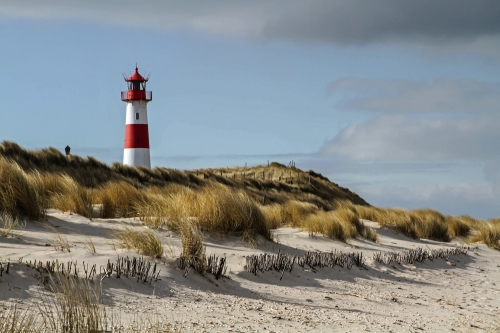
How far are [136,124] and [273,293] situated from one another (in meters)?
28.6

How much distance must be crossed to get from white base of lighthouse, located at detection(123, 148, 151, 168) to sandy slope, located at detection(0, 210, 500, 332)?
22043 millimetres

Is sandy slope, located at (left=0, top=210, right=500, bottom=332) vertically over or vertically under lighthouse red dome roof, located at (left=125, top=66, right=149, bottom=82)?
under

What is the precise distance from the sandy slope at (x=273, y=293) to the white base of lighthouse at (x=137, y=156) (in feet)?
72.3

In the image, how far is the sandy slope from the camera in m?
6.06

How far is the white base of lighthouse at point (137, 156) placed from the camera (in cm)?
3391

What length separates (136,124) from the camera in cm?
3538

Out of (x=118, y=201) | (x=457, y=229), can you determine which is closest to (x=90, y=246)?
(x=118, y=201)

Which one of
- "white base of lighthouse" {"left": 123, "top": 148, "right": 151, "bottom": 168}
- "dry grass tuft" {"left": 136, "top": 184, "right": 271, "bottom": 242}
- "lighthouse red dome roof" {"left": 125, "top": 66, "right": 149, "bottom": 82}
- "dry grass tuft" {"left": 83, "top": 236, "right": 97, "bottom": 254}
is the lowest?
"dry grass tuft" {"left": 83, "top": 236, "right": 97, "bottom": 254}

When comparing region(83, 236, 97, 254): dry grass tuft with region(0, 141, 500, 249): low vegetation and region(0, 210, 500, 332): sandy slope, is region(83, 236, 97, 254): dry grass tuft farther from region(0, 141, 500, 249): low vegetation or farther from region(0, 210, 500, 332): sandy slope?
region(0, 141, 500, 249): low vegetation

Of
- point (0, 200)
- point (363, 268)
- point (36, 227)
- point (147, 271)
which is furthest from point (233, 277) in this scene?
point (0, 200)

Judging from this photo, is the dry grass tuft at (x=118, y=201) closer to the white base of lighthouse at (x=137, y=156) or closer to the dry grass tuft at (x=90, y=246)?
the dry grass tuft at (x=90, y=246)

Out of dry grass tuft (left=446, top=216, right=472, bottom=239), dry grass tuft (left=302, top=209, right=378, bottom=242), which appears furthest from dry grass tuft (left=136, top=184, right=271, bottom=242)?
dry grass tuft (left=446, top=216, right=472, bottom=239)

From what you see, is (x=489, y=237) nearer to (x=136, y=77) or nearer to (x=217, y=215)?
(x=217, y=215)

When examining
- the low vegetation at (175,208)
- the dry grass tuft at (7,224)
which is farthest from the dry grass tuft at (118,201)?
the dry grass tuft at (7,224)
